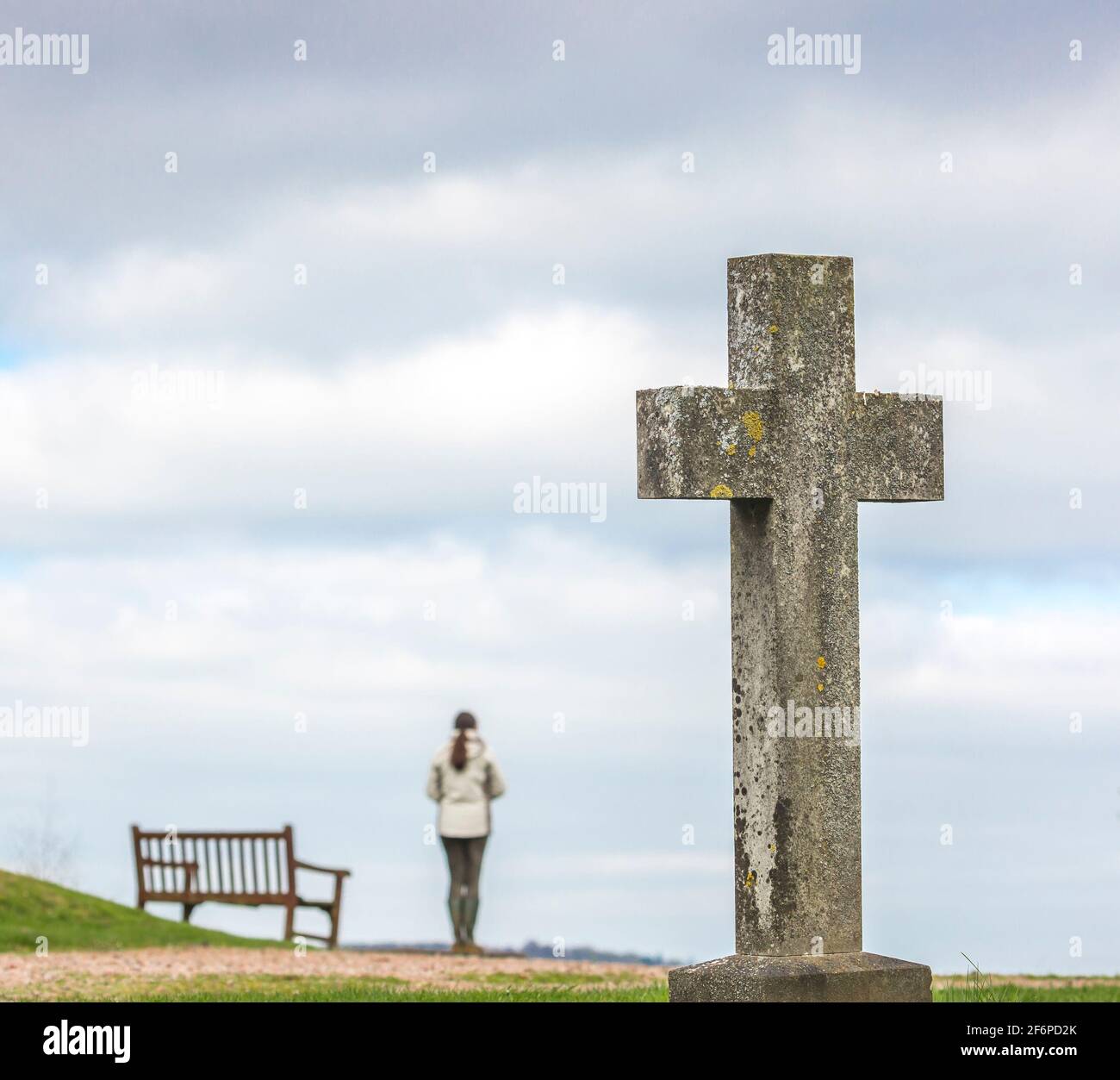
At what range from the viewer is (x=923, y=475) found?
839cm

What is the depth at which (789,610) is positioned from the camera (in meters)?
7.77

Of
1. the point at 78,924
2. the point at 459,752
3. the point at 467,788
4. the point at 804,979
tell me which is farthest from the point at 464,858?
the point at 804,979

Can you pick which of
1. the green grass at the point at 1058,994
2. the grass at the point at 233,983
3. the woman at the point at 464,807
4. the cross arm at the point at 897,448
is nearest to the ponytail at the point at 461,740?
the woman at the point at 464,807

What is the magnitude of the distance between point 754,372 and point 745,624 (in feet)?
3.96


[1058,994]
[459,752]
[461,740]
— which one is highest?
[461,740]

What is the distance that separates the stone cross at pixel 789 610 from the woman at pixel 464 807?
840 cm

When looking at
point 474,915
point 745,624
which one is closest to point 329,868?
point 474,915

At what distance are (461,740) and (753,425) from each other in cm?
890

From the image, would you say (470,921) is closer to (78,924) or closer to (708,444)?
(78,924)

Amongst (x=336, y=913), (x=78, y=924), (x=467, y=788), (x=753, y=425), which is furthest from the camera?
(x=336, y=913)

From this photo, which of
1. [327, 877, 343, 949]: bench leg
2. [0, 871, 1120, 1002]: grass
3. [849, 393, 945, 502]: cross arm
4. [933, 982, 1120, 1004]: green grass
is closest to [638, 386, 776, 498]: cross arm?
[849, 393, 945, 502]: cross arm

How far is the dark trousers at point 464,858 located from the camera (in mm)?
16250

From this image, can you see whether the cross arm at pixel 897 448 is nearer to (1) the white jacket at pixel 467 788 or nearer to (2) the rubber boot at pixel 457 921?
(1) the white jacket at pixel 467 788
